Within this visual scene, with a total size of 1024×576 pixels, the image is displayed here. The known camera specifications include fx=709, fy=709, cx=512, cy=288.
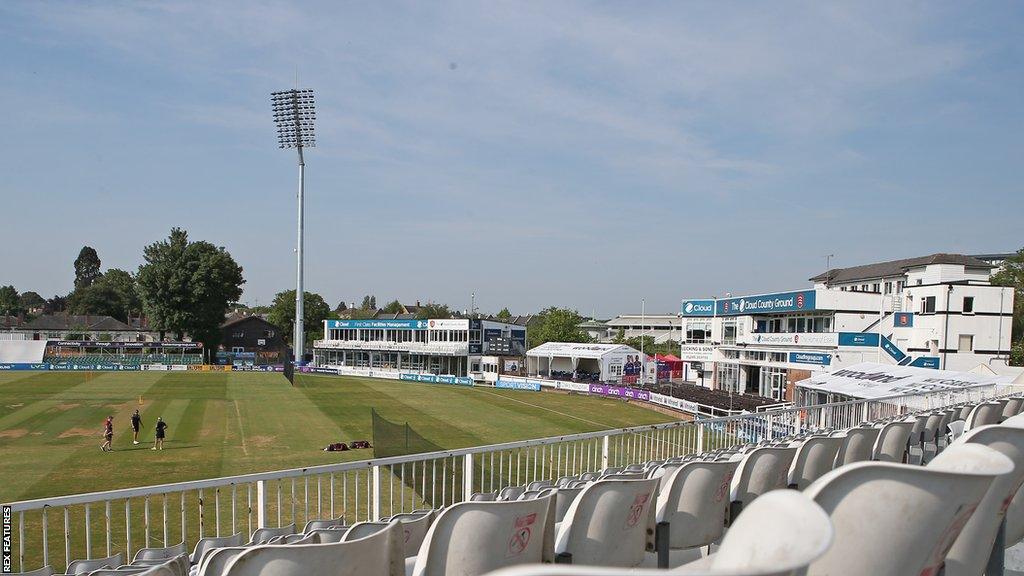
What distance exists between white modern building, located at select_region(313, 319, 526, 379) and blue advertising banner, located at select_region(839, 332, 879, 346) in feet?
103

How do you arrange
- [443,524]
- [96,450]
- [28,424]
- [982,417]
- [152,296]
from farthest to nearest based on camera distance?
[152,296]
[28,424]
[96,450]
[982,417]
[443,524]

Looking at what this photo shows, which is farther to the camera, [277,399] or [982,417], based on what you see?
[277,399]

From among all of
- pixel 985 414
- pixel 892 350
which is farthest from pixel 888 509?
pixel 892 350

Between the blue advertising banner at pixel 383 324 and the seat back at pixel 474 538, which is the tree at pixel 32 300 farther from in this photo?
the seat back at pixel 474 538

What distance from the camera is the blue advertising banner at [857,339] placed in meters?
36.2

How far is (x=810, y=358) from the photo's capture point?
37.5 metres

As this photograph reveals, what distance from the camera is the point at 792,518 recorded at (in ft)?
3.79

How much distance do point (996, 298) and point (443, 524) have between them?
4054cm

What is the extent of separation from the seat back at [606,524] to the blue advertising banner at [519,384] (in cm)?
4848

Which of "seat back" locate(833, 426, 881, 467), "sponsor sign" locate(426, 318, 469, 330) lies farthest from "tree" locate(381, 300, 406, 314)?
"seat back" locate(833, 426, 881, 467)

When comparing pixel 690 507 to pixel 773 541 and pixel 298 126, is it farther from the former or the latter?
pixel 298 126

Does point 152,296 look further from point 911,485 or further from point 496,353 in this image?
point 911,485

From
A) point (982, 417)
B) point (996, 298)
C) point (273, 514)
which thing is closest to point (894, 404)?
point (982, 417)

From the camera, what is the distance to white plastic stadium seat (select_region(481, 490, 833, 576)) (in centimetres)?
98
